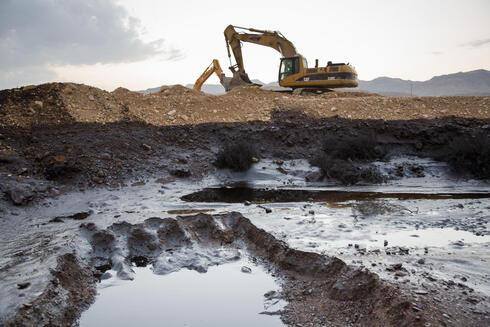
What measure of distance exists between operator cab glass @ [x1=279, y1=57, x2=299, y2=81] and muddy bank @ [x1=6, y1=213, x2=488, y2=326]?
13.7 meters

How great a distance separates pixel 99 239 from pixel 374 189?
20.6 ft

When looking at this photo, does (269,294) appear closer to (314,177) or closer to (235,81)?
(314,177)

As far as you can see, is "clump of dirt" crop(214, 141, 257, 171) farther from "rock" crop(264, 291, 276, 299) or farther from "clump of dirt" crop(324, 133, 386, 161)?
"rock" crop(264, 291, 276, 299)

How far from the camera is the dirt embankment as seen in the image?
1166 centimetres

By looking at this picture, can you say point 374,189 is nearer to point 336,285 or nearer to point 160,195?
point 160,195

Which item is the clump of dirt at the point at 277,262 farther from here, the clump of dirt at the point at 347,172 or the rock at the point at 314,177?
the clump of dirt at the point at 347,172

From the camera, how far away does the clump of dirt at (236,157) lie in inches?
400

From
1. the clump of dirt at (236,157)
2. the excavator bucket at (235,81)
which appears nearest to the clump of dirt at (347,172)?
the clump of dirt at (236,157)

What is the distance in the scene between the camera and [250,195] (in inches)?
324

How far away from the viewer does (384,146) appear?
11586 millimetres

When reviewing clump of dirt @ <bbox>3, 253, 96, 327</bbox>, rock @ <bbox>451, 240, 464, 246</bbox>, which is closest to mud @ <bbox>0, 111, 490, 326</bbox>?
clump of dirt @ <bbox>3, 253, 96, 327</bbox>

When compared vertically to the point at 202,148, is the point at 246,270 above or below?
below

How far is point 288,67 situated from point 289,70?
0.51 feet

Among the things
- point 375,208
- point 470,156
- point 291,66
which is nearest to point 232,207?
point 375,208
